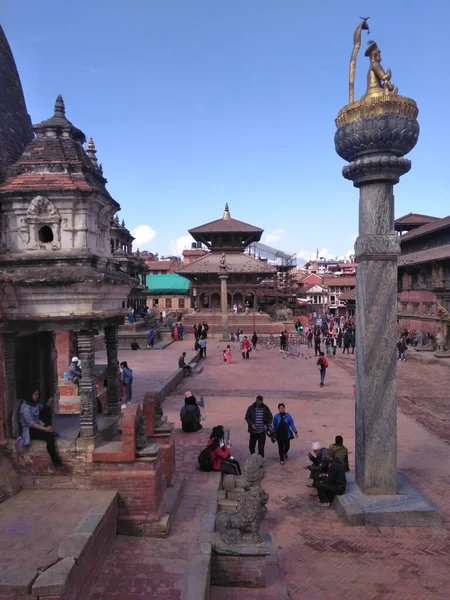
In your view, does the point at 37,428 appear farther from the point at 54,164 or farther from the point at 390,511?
the point at 390,511

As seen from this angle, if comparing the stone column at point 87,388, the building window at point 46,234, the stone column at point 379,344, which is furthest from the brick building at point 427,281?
the building window at point 46,234

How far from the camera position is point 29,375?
8055mm

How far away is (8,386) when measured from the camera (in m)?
6.28

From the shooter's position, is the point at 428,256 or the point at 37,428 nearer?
the point at 37,428

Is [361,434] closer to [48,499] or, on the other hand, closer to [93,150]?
[48,499]

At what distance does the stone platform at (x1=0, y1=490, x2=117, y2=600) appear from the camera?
394cm

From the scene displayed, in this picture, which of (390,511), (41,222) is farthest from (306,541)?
(41,222)

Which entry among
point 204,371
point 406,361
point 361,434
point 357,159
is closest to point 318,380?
point 204,371

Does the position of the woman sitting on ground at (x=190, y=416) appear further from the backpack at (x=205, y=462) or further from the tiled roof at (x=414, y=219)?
the tiled roof at (x=414, y=219)

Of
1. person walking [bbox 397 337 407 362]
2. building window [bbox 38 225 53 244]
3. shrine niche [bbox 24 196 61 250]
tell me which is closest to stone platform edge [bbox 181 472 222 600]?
shrine niche [bbox 24 196 61 250]

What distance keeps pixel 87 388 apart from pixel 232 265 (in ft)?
120

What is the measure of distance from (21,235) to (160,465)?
161 inches

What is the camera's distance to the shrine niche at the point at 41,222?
6.72 metres

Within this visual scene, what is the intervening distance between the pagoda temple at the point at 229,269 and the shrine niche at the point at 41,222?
3218 cm
